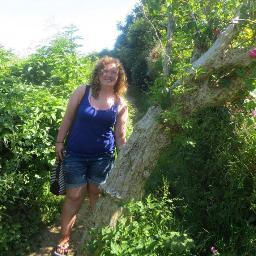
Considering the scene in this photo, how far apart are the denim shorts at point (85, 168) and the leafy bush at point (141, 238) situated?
559mm

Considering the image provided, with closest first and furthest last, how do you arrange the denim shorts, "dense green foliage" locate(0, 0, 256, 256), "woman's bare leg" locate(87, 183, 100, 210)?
"dense green foliage" locate(0, 0, 256, 256), the denim shorts, "woman's bare leg" locate(87, 183, 100, 210)

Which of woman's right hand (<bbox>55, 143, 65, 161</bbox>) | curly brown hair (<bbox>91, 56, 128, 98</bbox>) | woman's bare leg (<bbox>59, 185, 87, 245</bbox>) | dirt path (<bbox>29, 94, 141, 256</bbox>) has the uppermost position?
curly brown hair (<bbox>91, 56, 128, 98</bbox>)

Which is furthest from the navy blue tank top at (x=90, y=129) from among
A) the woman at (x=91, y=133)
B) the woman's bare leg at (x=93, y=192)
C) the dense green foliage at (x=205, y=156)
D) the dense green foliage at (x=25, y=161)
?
the dense green foliage at (x=25, y=161)

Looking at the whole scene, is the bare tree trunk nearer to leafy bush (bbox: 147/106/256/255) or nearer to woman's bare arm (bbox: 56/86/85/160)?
leafy bush (bbox: 147/106/256/255)

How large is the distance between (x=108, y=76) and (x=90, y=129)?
51cm

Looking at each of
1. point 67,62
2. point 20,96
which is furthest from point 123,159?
point 67,62

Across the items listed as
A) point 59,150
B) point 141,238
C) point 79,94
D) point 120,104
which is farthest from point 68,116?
point 141,238

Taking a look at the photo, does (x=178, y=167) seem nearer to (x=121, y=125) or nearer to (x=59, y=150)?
(x=121, y=125)

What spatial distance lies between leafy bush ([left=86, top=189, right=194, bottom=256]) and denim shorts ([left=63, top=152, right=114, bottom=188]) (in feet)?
1.83

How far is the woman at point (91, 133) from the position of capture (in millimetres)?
3773

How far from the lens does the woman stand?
12.4 feet

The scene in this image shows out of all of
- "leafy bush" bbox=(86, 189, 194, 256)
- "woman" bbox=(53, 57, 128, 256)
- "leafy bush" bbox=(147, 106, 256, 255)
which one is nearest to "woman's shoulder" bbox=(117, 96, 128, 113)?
"woman" bbox=(53, 57, 128, 256)

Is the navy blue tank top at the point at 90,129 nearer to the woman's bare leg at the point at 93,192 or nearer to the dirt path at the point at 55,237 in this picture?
the woman's bare leg at the point at 93,192

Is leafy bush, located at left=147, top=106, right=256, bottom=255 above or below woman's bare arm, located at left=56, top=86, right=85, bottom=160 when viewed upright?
below
